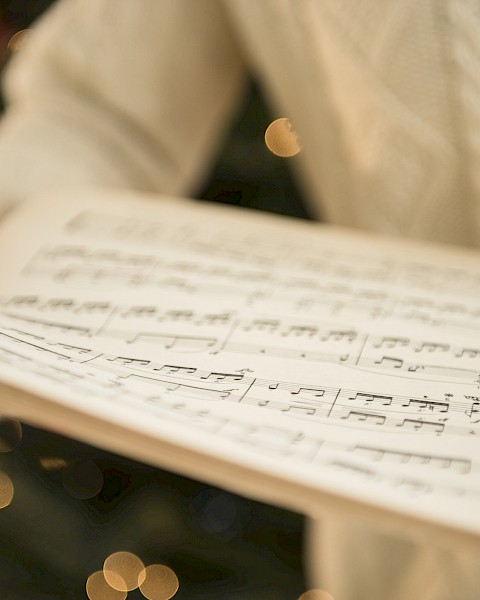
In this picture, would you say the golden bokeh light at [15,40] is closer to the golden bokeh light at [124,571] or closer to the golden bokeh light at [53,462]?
the golden bokeh light at [53,462]

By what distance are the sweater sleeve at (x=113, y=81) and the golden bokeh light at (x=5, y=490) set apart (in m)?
0.55

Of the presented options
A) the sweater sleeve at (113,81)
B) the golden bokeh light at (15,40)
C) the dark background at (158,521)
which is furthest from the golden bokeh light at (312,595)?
the golden bokeh light at (15,40)

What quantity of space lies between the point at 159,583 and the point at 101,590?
0.28ft

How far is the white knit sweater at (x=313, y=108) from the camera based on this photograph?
438mm

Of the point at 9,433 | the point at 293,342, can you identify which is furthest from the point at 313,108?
the point at 9,433

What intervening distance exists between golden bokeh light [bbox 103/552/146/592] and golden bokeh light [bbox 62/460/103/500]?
0.10 meters

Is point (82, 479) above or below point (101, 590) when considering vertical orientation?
above

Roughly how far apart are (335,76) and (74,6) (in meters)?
0.26

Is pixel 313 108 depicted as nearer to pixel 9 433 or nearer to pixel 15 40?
pixel 15 40

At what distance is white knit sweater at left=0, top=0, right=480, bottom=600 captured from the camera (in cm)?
44

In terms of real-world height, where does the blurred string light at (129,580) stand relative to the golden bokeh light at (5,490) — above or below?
below

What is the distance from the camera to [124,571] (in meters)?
0.88

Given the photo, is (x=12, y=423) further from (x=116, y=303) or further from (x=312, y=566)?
(x=116, y=303)

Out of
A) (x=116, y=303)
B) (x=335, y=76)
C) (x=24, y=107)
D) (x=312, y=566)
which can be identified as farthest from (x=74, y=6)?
(x=312, y=566)
